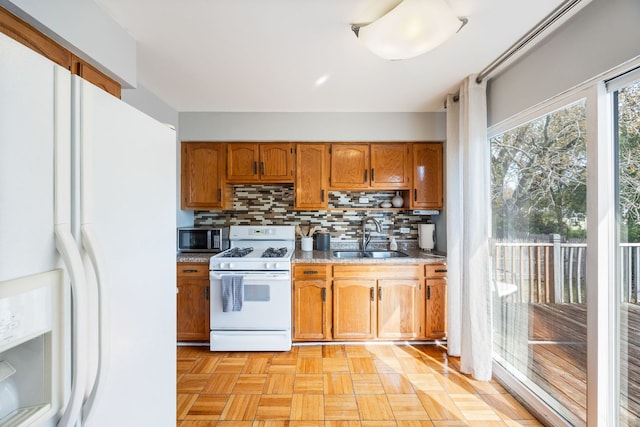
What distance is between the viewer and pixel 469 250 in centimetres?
231

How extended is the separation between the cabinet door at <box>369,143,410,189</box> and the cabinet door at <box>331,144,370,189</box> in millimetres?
84

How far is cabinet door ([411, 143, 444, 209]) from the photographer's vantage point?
3.22m

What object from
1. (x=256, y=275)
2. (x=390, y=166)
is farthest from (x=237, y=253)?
(x=390, y=166)

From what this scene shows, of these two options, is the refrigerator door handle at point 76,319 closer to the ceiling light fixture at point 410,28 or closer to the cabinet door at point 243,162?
the ceiling light fixture at point 410,28

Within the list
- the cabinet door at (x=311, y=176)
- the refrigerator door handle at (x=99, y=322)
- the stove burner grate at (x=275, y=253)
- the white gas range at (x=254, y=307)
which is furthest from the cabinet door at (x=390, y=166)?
the refrigerator door handle at (x=99, y=322)

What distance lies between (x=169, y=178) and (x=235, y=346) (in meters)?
2.13

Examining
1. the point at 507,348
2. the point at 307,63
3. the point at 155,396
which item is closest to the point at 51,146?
the point at 155,396

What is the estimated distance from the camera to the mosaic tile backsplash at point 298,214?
3508 mm

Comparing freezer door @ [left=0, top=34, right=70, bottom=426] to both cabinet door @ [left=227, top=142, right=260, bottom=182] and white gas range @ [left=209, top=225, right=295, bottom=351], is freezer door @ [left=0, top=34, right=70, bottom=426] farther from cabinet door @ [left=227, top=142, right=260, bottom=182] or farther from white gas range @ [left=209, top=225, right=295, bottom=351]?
cabinet door @ [left=227, top=142, right=260, bottom=182]

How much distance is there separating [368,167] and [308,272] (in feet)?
4.12

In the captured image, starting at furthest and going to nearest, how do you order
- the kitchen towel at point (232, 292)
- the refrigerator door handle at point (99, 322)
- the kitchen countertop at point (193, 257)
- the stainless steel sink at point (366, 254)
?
1. the stainless steel sink at point (366, 254)
2. the kitchen countertop at point (193, 257)
3. the kitchen towel at point (232, 292)
4. the refrigerator door handle at point (99, 322)

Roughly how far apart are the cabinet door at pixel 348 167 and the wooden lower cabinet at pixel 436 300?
3.55ft

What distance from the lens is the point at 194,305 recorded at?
2881mm

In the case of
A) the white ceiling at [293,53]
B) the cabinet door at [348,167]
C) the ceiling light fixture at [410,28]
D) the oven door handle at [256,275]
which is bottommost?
the oven door handle at [256,275]
